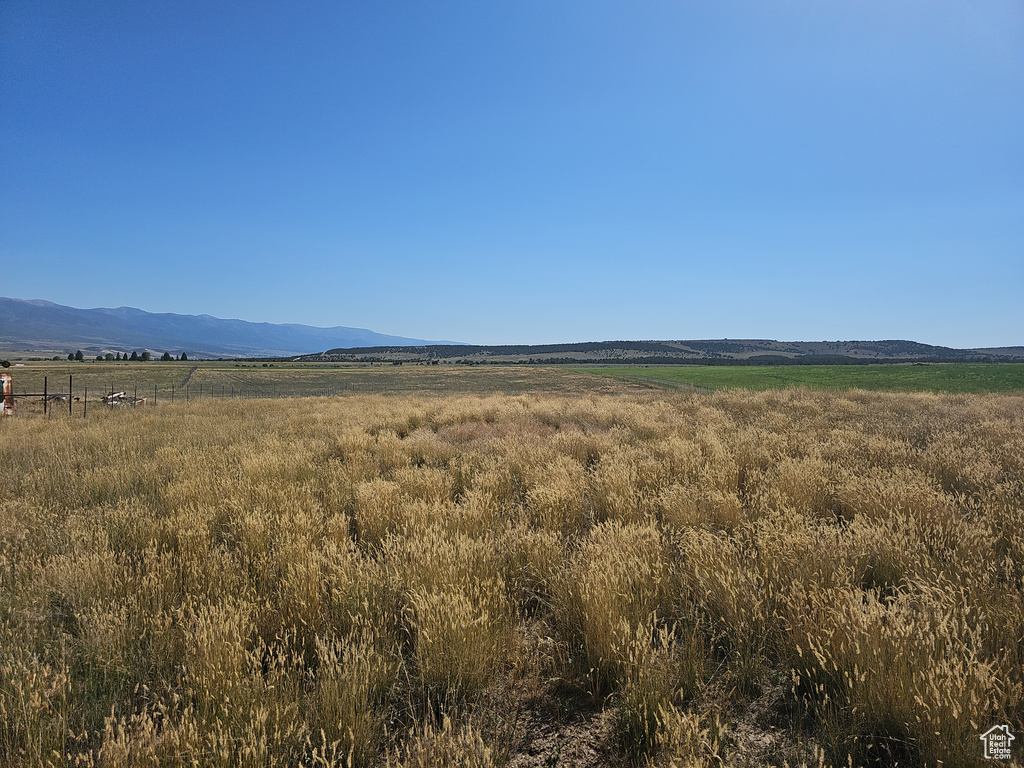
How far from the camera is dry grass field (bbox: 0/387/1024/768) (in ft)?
6.85

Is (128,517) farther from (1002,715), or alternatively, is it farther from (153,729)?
(1002,715)

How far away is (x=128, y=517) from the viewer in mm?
4645

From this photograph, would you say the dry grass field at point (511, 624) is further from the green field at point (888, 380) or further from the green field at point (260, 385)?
the green field at point (888, 380)

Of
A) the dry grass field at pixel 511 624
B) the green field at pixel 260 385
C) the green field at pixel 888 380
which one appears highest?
the green field at pixel 888 380

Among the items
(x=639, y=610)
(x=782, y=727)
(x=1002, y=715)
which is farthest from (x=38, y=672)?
(x=1002, y=715)

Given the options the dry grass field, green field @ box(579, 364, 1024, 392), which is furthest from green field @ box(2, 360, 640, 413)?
the dry grass field

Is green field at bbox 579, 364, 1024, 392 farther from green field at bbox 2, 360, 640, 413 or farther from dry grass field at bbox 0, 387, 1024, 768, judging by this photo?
dry grass field at bbox 0, 387, 1024, 768

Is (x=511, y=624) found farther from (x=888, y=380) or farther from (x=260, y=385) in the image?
(x=888, y=380)

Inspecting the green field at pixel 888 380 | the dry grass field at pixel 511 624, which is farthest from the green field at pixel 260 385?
the dry grass field at pixel 511 624

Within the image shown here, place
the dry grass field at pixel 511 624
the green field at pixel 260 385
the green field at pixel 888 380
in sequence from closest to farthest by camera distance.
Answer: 1. the dry grass field at pixel 511 624
2. the green field at pixel 260 385
3. the green field at pixel 888 380

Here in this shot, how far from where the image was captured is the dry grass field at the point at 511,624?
2088mm

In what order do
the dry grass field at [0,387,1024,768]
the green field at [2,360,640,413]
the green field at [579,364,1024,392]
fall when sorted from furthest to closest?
the green field at [579,364,1024,392]
the green field at [2,360,640,413]
the dry grass field at [0,387,1024,768]

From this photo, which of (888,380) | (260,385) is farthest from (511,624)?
(888,380)

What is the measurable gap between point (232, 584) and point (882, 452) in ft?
31.0
